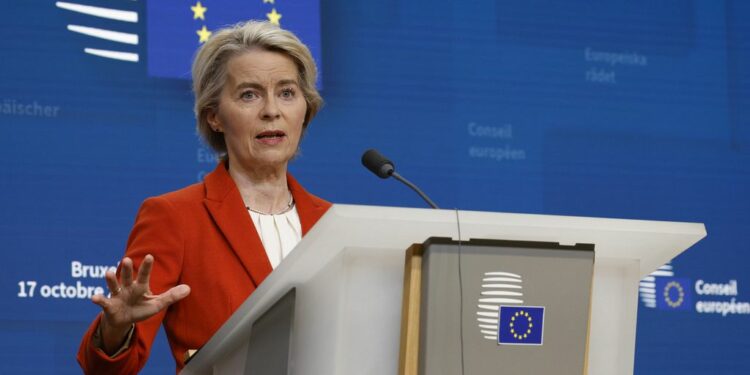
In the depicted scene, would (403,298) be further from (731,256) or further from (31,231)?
(731,256)

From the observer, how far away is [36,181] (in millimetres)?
3037

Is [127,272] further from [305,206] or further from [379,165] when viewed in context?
[305,206]

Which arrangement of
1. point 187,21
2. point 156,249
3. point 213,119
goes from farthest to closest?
point 187,21 → point 213,119 → point 156,249

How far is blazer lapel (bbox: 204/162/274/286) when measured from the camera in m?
1.96

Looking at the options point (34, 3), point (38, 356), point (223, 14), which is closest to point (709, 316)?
point (223, 14)

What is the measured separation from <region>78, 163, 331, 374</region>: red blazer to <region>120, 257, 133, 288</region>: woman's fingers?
1.19 ft

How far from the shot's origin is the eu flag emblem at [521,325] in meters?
1.27

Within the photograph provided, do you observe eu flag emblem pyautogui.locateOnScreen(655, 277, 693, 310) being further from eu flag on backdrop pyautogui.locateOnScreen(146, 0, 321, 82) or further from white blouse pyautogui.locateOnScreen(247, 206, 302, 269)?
white blouse pyautogui.locateOnScreen(247, 206, 302, 269)

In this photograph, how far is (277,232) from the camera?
7.07ft

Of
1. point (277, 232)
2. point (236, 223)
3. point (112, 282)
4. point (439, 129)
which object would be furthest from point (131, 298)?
point (439, 129)

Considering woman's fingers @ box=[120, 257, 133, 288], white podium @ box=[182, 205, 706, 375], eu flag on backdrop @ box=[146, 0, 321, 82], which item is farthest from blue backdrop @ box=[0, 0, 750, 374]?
white podium @ box=[182, 205, 706, 375]

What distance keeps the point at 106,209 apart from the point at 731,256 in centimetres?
213

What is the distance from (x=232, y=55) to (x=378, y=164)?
1.92 feet

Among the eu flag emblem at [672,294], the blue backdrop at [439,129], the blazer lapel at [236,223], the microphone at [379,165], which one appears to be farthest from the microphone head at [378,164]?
the eu flag emblem at [672,294]
